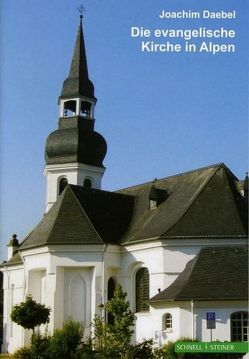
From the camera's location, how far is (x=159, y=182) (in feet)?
149

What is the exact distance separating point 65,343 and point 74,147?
72.0 ft

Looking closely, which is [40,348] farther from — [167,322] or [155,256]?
[155,256]

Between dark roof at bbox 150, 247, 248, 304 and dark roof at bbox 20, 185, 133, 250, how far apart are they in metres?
7.14

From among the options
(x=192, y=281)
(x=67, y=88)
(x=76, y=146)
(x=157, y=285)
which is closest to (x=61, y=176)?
(x=76, y=146)

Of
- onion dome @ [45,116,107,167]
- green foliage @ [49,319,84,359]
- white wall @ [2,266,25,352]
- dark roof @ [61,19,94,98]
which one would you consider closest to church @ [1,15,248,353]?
white wall @ [2,266,25,352]

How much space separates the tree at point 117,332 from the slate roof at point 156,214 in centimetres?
565

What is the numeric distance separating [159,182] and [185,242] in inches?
373

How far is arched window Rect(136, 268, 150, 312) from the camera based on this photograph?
3869 cm

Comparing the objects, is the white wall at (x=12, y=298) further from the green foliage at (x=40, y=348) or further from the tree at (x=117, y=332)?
the tree at (x=117, y=332)

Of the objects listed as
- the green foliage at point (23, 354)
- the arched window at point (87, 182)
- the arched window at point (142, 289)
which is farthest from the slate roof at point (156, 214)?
the green foliage at point (23, 354)

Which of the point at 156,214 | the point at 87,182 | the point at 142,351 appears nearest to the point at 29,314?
the point at 142,351

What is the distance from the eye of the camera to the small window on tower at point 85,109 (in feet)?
172

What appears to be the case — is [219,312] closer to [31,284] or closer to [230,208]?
[230,208]

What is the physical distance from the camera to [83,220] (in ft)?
133
